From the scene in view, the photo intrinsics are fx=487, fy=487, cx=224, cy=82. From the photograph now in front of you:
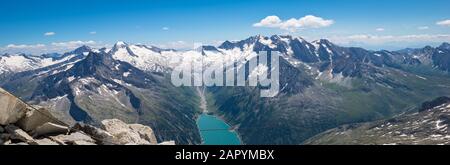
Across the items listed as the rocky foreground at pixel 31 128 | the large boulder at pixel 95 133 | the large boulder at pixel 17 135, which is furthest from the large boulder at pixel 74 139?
the large boulder at pixel 17 135

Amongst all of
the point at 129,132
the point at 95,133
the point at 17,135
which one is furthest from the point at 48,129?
the point at 129,132

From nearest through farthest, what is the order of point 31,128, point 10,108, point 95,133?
point 10,108
point 31,128
point 95,133

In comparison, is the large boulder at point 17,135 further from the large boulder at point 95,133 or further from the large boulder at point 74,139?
the large boulder at point 95,133

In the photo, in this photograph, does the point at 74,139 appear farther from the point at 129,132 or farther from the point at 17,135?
the point at 129,132

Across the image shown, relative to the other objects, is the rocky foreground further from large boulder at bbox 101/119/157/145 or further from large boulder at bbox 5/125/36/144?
large boulder at bbox 101/119/157/145

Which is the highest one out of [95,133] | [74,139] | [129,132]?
[74,139]

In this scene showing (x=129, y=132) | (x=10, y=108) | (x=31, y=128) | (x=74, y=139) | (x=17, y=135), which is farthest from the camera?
(x=129, y=132)

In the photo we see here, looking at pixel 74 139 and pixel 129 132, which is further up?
pixel 74 139

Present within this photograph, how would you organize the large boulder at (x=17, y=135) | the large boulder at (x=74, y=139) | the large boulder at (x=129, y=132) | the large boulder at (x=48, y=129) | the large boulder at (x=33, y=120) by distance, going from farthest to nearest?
the large boulder at (x=129, y=132) < the large boulder at (x=48, y=129) < the large boulder at (x=33, y=120) < the large boulder at (x=74, y=139) < the large boulder at (x=17, y=135)
